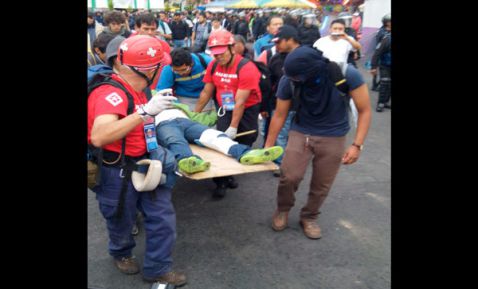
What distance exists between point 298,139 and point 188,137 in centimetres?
109

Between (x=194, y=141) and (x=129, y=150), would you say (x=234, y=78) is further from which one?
(x=129, y=150)

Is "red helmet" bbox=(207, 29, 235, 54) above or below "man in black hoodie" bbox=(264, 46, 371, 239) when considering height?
above

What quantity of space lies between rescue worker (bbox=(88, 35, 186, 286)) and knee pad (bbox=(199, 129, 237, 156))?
87cm

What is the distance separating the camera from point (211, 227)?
3645 mm

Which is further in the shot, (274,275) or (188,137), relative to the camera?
(188,137)

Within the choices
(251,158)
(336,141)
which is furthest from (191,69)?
(336,141)

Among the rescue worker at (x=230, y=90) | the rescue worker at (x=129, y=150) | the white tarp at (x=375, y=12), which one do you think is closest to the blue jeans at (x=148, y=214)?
the rescue worker at (x=129, y=150)

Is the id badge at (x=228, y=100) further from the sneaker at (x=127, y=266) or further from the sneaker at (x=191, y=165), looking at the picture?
the sneaker at (x=127, y=266)

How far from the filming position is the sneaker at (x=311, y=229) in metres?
3.45

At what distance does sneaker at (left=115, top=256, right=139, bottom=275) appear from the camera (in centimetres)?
297

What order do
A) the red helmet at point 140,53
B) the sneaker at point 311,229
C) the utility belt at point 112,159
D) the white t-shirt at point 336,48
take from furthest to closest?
the white t-shirt at point 336,48 → the sneaker at point 311,229 → the utility belt at point 112,159 → the red helmet at point 140,53

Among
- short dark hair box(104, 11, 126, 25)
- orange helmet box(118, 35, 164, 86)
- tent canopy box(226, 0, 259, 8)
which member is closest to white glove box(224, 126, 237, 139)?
orange helmet box(118, 35, 164, 86)

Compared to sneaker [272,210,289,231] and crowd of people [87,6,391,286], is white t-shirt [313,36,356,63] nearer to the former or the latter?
crowd of people [87,6,391,286]
